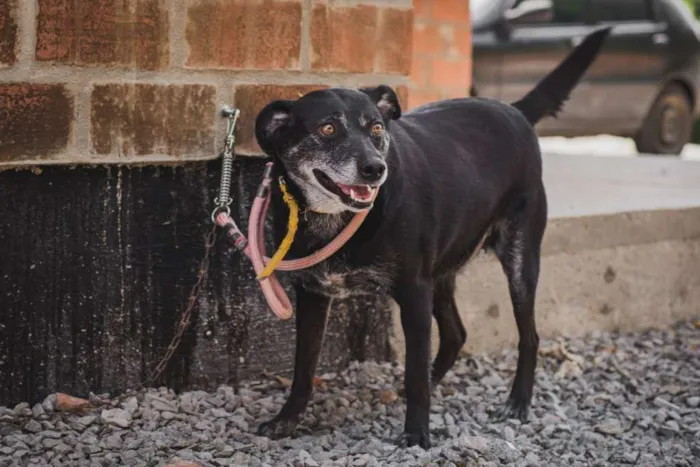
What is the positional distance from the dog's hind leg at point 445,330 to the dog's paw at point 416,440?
2.56 feet

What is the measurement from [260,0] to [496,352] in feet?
6.39

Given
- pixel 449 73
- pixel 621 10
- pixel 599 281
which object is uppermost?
pixel 621 10

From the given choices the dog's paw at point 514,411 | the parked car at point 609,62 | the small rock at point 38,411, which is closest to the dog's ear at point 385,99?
the dog's paw at point 514,411

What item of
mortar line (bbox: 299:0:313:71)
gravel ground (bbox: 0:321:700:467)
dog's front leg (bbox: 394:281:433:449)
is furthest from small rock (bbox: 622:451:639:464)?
mortar line (bbox: 299:0:313:71)

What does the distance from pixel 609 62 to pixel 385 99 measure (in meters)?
7.93

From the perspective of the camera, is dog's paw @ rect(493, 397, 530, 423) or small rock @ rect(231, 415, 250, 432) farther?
dog's paw @ rect(493, 397, 530, 423)

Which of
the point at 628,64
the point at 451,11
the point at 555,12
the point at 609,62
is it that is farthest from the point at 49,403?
the point at 628,64

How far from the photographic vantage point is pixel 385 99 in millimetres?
3529

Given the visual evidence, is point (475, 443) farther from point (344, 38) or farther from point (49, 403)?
point (344, 38)

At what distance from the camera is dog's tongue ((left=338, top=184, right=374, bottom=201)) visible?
3242mm

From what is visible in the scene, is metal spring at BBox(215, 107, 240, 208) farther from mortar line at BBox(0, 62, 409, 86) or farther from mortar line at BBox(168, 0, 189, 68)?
mortar line at BBox(168, 0, 189, 68)

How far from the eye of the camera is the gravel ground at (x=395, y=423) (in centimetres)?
337

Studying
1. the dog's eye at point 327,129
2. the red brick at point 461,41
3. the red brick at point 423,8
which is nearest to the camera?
the dog's eye at point 327,129

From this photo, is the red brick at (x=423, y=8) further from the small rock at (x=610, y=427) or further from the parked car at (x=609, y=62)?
the small rock at (x=610, y=427)
